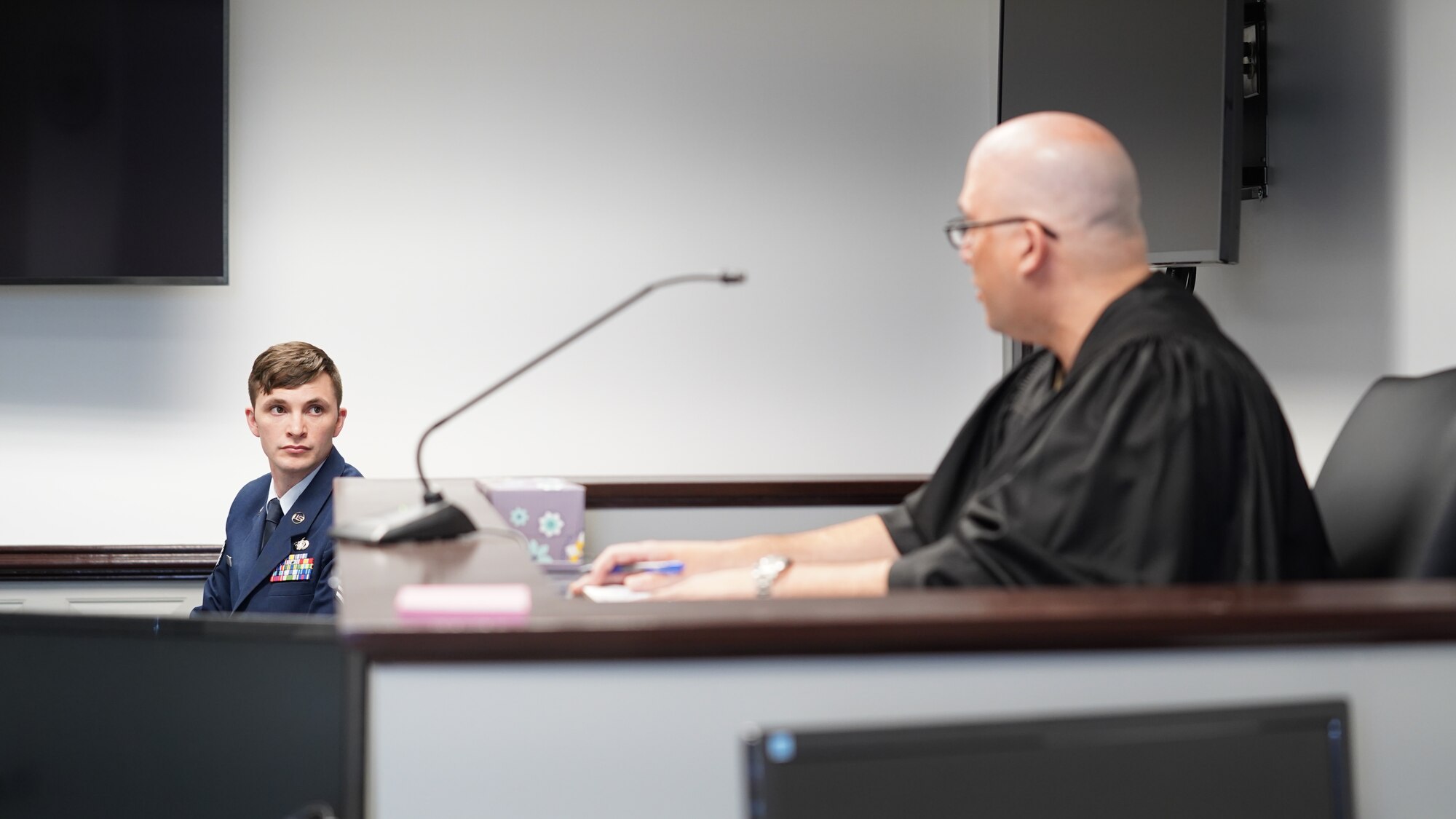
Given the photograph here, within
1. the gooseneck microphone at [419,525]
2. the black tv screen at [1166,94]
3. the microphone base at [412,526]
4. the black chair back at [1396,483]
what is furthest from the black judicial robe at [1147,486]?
the black tv screen at [1166,94]

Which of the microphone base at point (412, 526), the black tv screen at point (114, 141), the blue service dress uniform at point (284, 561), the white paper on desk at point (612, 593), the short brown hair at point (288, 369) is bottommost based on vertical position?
the blue service dress uniform at point (284, 561)

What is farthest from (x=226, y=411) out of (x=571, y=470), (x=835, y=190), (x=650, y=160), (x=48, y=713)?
(x=48, y=713)

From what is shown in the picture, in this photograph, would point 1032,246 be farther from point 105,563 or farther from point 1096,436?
point 105,563

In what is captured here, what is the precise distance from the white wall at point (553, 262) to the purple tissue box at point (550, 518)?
4.02 feet

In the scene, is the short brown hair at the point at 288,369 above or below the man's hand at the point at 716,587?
above

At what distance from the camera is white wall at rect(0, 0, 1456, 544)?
342cm

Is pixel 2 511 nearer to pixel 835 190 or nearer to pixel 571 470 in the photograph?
pixel 571 470

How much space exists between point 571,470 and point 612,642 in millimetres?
2506

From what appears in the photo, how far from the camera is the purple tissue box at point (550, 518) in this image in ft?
7.52

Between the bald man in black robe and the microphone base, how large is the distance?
10.7 inches

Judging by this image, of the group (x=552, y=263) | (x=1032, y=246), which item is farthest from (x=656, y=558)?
(x=552, y=263)

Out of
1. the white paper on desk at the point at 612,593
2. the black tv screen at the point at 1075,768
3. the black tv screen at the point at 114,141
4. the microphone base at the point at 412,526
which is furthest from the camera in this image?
the black tv screen at the point at 114,141

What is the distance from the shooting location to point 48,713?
111cm

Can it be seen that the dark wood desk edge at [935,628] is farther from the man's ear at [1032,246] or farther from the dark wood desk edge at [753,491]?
the dark wood desk edge at [753,491]
